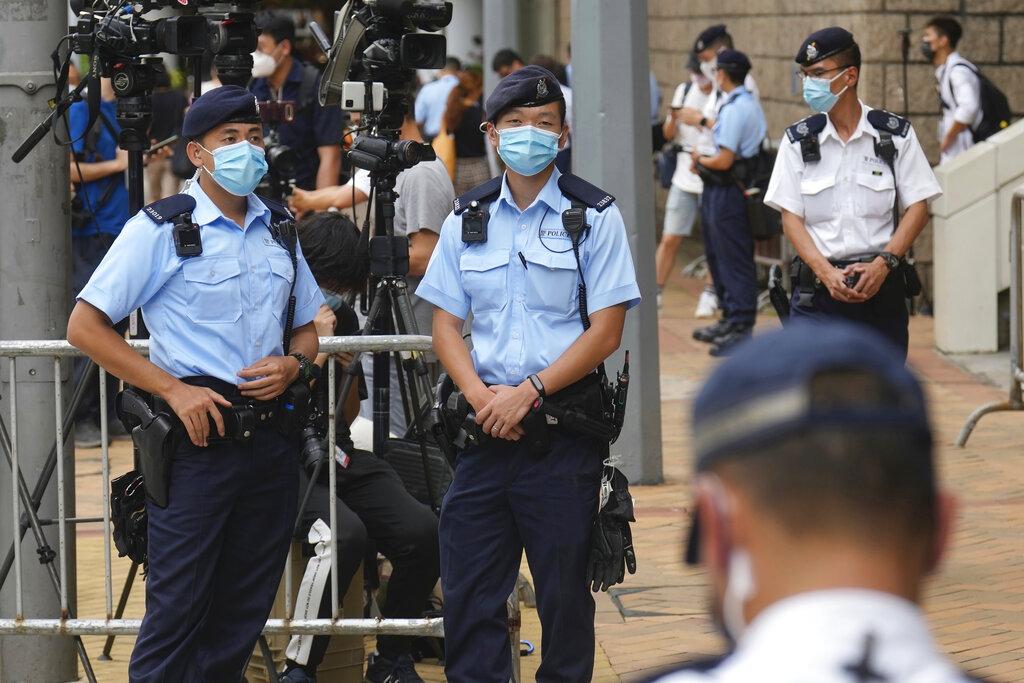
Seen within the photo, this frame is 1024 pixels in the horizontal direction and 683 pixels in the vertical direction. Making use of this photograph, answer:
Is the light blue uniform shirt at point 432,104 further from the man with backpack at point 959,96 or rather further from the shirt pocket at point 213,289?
the shirt pocket at point 213,289

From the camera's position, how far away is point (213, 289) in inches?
169

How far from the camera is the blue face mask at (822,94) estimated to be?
647 cm

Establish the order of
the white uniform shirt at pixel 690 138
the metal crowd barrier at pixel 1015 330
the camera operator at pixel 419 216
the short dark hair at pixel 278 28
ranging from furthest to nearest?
the white uniform shirt at pixel 690 138 → the short dark hair at pixel 278 28 → the metal crowd barrier at pixel 1015 330 → the camera operator at pixel 419 216

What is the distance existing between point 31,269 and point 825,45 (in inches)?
128

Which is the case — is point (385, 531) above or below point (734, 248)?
above

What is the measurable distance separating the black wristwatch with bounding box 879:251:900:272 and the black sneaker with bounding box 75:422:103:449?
507 cm

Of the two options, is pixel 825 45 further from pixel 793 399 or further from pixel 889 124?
pixel 793 399

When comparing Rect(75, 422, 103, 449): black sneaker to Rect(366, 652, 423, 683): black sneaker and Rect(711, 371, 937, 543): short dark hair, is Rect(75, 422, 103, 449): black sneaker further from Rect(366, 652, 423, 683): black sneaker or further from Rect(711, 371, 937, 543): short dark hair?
Rect(711, 371, 937, 543): short dark hair

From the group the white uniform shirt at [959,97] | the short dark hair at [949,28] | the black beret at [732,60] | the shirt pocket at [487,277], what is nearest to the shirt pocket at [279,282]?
the shirt pocket at [487,277]

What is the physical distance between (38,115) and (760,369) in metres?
4.36

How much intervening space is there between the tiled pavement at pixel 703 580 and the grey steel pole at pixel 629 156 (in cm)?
24

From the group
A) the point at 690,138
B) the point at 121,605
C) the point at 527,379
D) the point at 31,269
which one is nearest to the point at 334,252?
the point at 31,269

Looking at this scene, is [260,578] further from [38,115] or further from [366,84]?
[366,84]

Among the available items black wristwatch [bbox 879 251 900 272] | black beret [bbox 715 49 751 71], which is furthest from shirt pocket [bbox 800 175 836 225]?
black beret [bbox 715 49 751 71]
